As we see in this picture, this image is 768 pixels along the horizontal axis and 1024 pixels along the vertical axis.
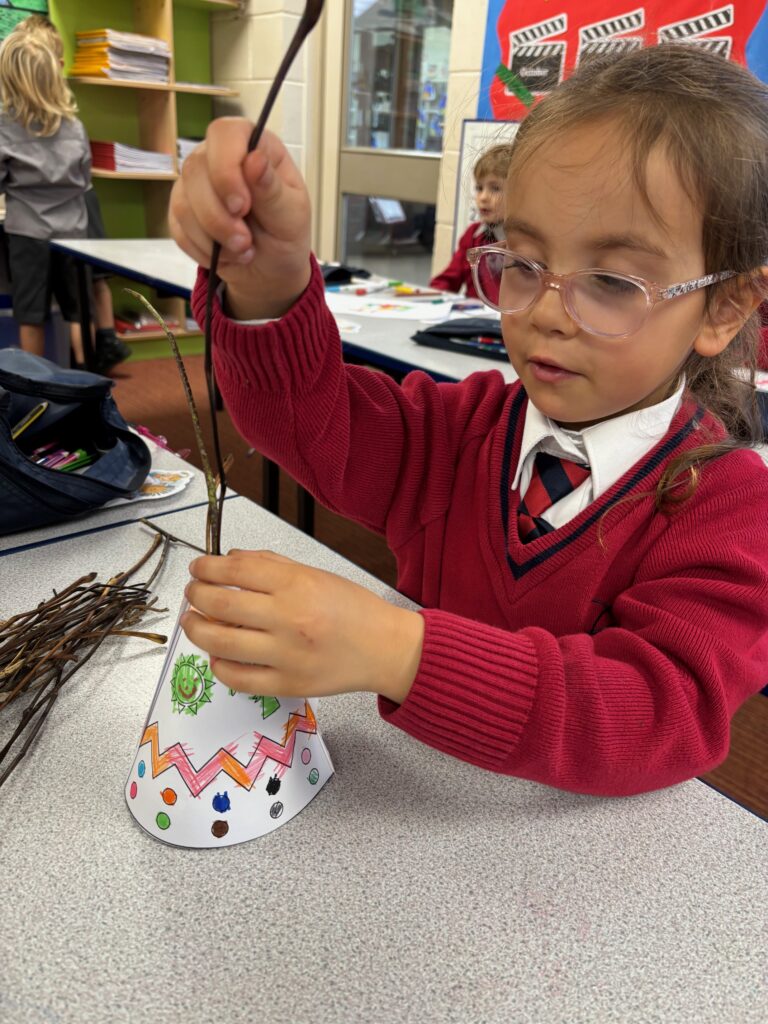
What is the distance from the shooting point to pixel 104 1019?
42cm

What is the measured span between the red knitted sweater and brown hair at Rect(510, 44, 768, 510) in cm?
7

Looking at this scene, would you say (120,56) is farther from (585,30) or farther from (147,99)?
(585,30)

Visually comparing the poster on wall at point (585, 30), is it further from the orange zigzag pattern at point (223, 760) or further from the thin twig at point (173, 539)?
the orange zigzag pattern at point (223, 760)

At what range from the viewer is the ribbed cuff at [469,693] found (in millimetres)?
500

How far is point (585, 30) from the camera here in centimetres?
297

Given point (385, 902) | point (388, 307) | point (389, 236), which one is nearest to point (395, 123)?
point (389, 236)

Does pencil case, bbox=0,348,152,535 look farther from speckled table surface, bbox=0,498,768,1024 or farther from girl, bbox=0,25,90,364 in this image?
girl, bbox=0,25,90,364

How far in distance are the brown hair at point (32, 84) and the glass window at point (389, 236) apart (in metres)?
1.53

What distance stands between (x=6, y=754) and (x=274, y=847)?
0.22 metres

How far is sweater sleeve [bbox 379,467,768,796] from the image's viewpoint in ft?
1.67

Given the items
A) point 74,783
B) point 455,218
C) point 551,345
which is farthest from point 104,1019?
point 455,218

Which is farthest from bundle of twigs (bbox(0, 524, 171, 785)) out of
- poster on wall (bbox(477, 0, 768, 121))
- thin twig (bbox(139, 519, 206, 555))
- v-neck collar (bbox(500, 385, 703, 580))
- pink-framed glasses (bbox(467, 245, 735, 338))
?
poster on wall (bbox(477, 0, 768, 121))

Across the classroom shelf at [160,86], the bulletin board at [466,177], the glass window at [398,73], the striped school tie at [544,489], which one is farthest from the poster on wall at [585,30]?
the striped school tie at [544,489]

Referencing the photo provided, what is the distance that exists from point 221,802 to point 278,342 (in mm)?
366
